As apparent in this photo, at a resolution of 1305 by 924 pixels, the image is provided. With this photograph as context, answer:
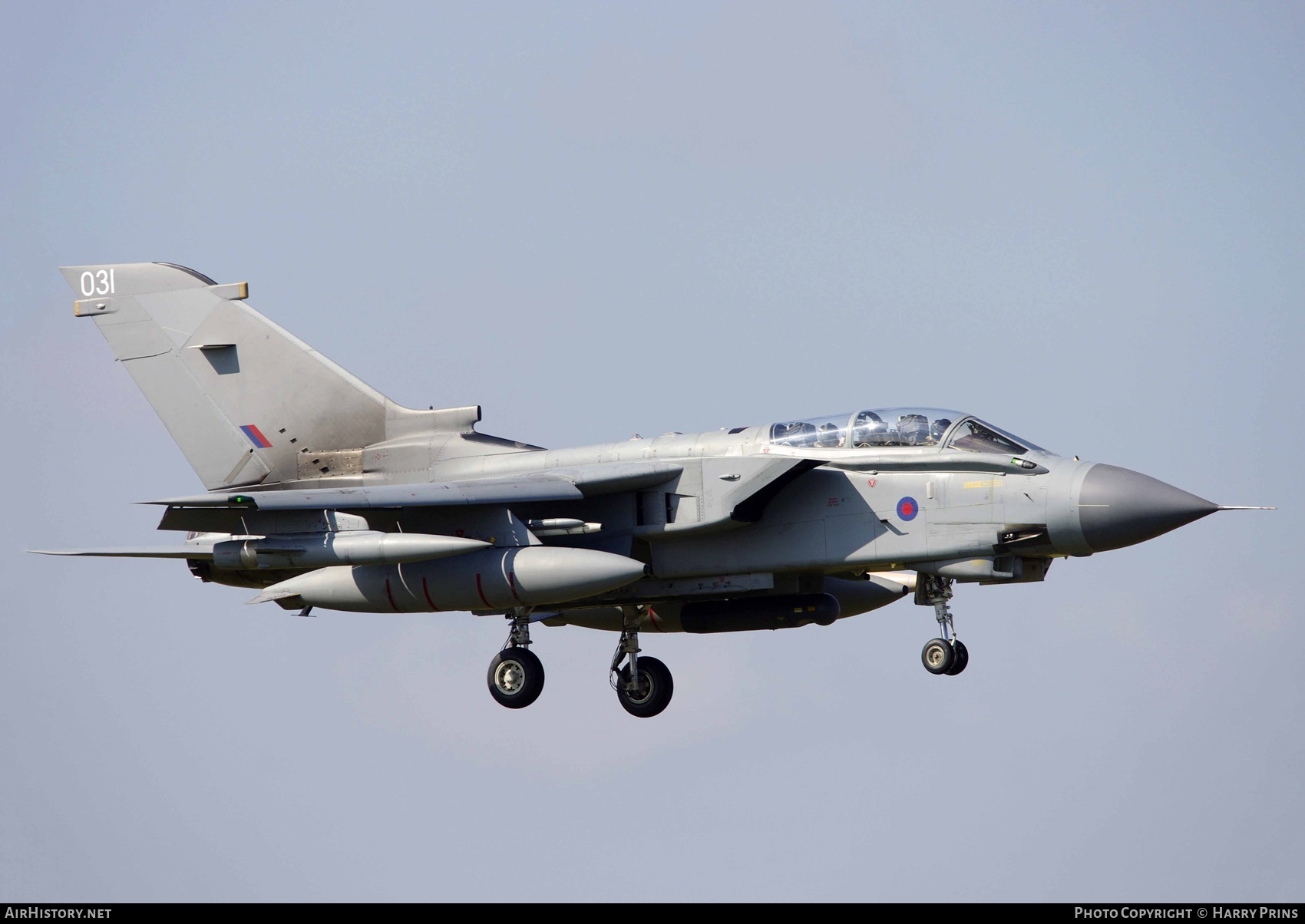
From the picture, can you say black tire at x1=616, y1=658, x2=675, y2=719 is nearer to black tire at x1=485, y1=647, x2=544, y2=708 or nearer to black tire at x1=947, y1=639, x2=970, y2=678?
black tire at x1=485, y1=647, x2=544, y2=708

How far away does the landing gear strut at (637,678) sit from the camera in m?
18.9

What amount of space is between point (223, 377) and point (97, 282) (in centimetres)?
230

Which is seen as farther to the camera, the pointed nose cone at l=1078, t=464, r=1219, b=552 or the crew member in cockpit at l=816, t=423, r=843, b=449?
the crew member in cockpit at l=816, t=423, r=843, b=449

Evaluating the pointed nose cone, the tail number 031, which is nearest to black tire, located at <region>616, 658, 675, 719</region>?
the pointed nose cone

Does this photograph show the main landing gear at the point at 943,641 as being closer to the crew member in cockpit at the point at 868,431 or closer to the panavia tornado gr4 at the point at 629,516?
the panavia tornado gr4 at the point at 629,516

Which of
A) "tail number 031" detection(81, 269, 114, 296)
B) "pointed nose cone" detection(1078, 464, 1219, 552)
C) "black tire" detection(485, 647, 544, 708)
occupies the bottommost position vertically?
"black tire" detection(485, 647, 544, 708)

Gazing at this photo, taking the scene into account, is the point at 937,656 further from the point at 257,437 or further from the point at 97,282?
the point at 97,282

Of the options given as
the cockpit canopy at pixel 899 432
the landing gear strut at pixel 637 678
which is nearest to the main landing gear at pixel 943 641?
the cockpit canopy at pixel 899 432

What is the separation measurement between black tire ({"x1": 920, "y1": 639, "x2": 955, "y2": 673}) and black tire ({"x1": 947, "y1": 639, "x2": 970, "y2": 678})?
0.03 metres

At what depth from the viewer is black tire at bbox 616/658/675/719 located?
62.0 ft

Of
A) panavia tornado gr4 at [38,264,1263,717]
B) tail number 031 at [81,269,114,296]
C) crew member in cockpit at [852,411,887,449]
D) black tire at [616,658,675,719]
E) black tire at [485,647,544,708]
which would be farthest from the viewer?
tail number 031 at [81,269,114,296]

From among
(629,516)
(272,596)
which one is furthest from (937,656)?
(272,596)

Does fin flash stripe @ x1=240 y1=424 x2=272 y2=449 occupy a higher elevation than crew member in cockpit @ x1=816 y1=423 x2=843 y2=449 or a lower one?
lower

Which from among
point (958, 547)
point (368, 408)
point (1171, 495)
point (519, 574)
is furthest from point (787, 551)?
point (368, 408)
